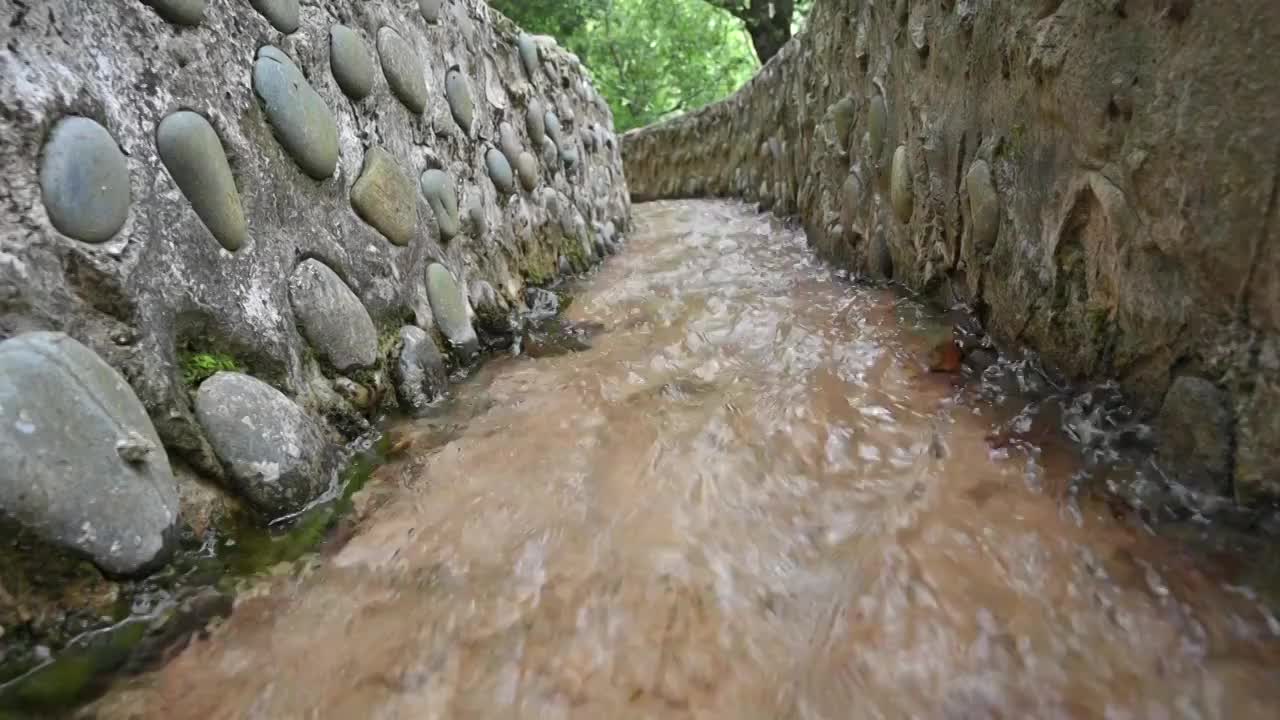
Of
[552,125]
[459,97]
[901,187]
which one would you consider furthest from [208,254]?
[552,125]

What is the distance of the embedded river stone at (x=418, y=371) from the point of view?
166cm

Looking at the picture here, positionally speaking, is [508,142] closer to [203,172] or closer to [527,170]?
[527,170]

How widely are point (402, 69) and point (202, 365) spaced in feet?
3.80

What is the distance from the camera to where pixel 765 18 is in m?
7.62

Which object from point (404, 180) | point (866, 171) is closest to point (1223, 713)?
point (404, 180)

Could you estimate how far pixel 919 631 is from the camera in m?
0.90

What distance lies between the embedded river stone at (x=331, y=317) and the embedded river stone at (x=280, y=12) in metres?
0.52

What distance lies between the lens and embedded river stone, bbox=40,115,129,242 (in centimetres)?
95

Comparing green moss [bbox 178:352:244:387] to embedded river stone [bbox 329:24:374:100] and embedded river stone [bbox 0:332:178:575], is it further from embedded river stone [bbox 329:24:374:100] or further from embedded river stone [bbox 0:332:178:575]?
embedded river stone [bbox 329:24:374:100]

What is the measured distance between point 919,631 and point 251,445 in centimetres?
108

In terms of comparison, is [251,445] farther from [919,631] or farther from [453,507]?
[919,631]

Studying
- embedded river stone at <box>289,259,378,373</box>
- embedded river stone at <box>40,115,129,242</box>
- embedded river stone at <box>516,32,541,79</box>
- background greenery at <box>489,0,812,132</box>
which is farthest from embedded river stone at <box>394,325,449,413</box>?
background greenery at <box>489,0,812,132</box>

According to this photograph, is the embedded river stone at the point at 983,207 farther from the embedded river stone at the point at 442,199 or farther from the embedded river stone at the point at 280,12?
the embedded river stone at the point at 280,12

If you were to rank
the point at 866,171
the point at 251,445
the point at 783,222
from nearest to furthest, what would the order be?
the point at 251,445
the point at 866,171
the point at 783,222
